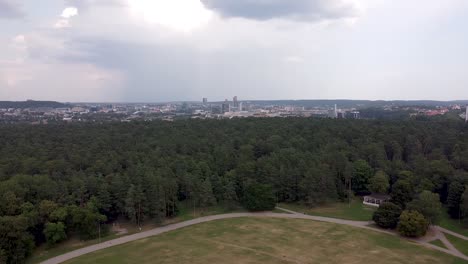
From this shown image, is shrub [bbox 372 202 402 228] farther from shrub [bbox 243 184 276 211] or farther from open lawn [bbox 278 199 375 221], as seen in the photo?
shrub [bbox 243 184 276 211]

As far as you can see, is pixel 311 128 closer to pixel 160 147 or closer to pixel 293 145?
pixel 293 145

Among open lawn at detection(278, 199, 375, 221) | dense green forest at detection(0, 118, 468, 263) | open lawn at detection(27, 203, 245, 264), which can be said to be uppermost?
dense green forest at detection(0, 118, 468, 263)

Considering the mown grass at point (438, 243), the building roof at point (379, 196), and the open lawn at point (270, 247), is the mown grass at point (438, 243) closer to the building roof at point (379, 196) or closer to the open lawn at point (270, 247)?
the open lawn at point (270, 247)

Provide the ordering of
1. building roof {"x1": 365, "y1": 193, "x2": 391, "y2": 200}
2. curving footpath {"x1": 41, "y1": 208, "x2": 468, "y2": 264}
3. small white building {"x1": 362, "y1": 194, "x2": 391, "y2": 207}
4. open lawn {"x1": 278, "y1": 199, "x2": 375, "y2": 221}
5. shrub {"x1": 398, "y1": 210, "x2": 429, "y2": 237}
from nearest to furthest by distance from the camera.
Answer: curving footpath {"x1": 41, "y1": 208, "x2": 468, "y2": 264}, shrub {"x1": 398, "y1": 210, "x2": 429, "y2": 237}, open lawn {"x1": 278, "y1": 199, "x2": 375, "y2": 221}, small white building {"x1": 362, "y1": 194, "x2": 391, "y2": 207}, building roof {"x1": 365, "y1": 193, "x2": 391, "y2": 200}

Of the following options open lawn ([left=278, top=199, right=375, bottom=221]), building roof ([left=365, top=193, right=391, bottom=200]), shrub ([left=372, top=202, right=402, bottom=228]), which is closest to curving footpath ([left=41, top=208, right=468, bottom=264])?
shrub ([left=372, top=202, right=402, bottom=228])

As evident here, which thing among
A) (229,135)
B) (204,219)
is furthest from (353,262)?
(229,135)

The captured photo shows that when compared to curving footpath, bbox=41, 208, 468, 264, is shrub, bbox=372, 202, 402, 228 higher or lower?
higher

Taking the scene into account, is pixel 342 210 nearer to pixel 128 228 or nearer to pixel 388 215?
pixel 388 215
